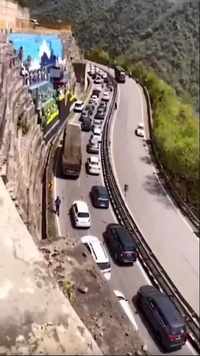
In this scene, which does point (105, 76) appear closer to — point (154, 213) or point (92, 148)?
point (92, 148)

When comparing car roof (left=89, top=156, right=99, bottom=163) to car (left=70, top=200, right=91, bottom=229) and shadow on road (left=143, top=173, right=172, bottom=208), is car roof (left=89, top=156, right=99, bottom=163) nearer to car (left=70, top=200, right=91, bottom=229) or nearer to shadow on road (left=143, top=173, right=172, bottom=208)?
shadow on road (left=143, top=173, right=172, bottom=208)

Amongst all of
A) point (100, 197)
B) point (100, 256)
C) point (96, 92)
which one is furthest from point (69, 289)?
point (96, 92)

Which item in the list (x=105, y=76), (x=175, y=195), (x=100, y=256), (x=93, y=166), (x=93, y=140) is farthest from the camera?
(x=105, y=76)

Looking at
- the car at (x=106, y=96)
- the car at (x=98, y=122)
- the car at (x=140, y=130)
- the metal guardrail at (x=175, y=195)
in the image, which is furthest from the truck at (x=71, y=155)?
the car at (x=106, y=96)

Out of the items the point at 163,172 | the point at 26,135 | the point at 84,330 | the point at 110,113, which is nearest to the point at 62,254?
the point at 84,330

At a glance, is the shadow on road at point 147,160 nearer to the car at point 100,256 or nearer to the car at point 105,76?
the car at point 105,76

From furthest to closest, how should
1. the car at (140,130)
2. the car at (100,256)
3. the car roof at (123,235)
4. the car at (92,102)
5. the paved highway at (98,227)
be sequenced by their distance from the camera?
the car at (92,102) → the car at (140,130) → the car roof at (123,235) → the car at (100,256) → the paved highway at (98,227)

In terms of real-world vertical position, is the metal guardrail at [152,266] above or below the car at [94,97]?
below
